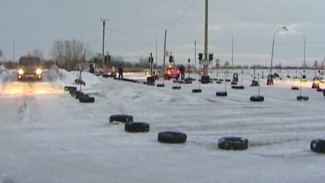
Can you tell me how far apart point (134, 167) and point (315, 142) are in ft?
12.5

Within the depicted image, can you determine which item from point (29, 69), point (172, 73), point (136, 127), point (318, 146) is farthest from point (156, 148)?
point (172, 73)

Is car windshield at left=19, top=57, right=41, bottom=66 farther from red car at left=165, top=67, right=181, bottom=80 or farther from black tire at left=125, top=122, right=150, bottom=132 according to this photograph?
black tire at left=125, top=122, right=150, bottom=132

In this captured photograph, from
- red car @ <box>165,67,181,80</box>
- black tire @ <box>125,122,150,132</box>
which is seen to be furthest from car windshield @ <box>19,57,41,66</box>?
black tire @ <box>125,122,150,132</box>

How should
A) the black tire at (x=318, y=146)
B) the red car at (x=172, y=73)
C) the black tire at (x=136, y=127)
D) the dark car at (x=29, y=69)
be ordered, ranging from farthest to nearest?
the red car at (x=172, y=73) → the dark car at (x=29, y=69) → the black tire at (x=136, y=127) → the black tire at (x=318, y=146)

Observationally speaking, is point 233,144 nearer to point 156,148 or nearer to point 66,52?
point 156,148

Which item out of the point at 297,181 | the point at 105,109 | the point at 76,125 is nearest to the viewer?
the point at 297,181

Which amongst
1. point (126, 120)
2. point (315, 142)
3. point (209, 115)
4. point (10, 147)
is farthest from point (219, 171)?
point (209, 115)

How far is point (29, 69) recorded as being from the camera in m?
37.7

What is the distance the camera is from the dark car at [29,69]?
123 feet

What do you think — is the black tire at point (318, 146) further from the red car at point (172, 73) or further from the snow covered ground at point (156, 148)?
the red car at point (172, 73)

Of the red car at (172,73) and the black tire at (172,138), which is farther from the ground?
the red car at (172,73)

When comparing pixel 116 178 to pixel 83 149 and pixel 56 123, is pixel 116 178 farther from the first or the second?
pixel 56 123

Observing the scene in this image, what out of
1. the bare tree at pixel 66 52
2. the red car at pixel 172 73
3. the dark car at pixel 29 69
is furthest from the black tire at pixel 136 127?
the bare tree at pixel 66 52

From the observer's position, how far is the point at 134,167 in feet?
23.7
